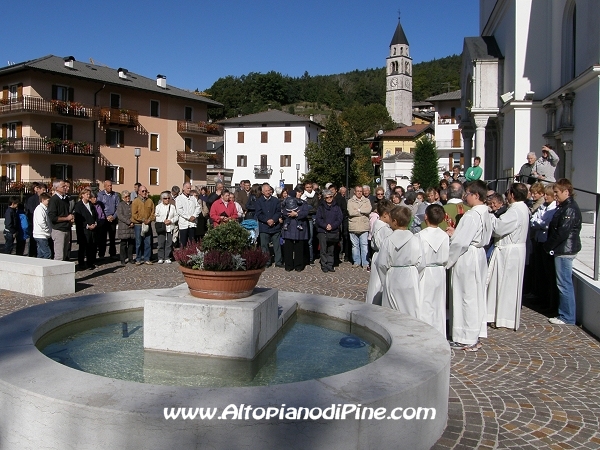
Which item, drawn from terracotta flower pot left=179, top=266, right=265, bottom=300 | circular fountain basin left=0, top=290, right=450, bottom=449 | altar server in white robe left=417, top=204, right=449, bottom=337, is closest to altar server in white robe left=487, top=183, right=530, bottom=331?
altar server in white robe left=417, top=204, right=449, bottom=337

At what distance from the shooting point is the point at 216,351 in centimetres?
566

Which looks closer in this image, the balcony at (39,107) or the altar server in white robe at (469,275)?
the altar server in white robe at (469,275)

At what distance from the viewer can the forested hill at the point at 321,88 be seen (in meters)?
129

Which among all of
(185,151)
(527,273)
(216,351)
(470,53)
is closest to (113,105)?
(185,151)

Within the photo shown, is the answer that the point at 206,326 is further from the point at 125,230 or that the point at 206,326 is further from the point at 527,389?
the point at 125,230

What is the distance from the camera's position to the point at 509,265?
870 centimetres

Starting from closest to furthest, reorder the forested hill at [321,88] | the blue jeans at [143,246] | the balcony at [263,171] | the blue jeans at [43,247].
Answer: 1. the blue jeans at [43,247]
2. the blue jeans at [143,246]
3. the balcony at [263,171]
4. the forested hill at [321,88]

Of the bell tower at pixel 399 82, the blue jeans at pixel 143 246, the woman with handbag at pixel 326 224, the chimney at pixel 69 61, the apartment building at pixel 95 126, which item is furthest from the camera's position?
the bell tower at pixel 399 82

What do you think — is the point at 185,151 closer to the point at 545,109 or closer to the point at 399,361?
the point at 545,109

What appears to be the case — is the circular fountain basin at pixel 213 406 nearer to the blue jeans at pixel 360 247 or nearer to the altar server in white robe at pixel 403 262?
the altar server in white robe at pixel 403 262

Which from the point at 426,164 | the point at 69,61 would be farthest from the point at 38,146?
the point at 426,164

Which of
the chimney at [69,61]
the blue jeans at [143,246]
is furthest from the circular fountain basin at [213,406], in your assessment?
the chimney at [69,61]

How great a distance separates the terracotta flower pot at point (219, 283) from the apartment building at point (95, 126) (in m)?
34.4

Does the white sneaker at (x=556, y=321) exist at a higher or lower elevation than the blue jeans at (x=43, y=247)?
lower
